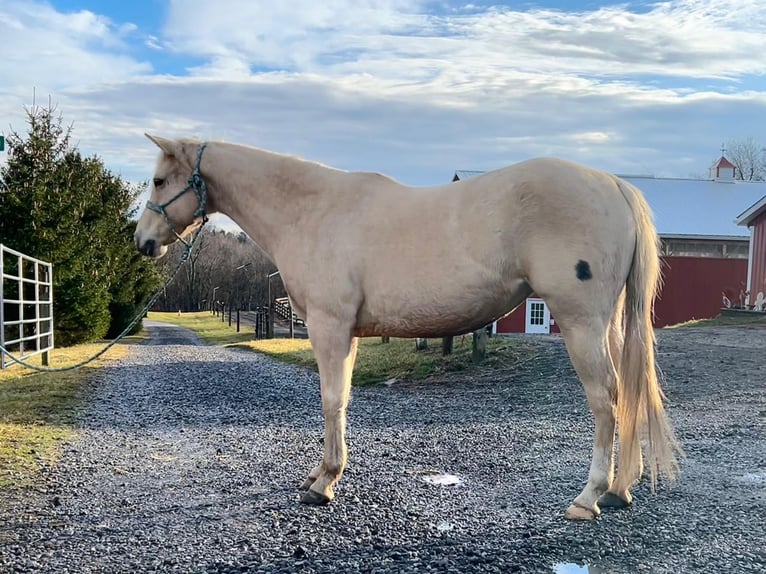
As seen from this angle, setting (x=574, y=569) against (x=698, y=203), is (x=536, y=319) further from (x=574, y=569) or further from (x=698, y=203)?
(x=574, y=569)

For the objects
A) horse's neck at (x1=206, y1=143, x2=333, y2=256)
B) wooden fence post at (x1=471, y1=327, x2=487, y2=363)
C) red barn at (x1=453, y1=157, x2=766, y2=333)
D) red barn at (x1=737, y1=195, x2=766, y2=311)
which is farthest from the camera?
red barn at (x1=453, y1=157, x2=766, y2=333)

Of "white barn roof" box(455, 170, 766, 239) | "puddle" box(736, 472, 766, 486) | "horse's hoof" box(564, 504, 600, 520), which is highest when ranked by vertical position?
"white barn roof" box(455, 170, 766, 239)

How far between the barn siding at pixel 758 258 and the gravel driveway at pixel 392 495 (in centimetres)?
1519

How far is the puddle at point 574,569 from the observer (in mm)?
2908

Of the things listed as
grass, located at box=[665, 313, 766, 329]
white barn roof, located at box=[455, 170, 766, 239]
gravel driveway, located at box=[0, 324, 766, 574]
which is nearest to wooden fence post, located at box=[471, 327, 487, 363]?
gravel driveway, located at box=[0, 324, 766, 574]

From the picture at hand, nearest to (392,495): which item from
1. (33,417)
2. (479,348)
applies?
(33,417)

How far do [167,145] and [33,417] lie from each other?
4.15m

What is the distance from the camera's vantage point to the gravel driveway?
10.1 feet

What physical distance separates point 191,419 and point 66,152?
18.3m

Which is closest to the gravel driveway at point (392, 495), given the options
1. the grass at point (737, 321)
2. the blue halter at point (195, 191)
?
the blue halter at point (195, 191)

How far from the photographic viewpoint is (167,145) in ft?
13.8

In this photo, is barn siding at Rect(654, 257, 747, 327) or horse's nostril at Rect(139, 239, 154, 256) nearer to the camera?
horse's nostril at Rect(139, 239, 154, 256)

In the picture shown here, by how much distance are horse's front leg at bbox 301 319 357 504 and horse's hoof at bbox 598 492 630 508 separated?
1.60m

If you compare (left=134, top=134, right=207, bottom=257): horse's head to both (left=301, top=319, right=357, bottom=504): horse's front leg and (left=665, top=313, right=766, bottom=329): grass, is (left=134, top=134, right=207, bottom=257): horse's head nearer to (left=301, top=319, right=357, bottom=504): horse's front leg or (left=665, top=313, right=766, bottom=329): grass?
(left=301, top=319, right=357, bottom=504): horse's front leg
